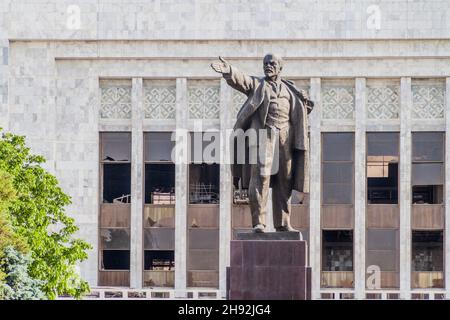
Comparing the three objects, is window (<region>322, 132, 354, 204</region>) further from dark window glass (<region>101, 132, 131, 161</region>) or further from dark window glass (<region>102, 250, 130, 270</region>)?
dark window glass (<region>102, 250, 130, 270</region>)

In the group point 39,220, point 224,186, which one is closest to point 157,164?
point 224,186

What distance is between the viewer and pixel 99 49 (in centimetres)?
4728

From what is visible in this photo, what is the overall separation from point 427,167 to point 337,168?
318cm

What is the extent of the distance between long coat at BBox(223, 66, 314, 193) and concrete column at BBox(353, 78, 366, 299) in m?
22.5

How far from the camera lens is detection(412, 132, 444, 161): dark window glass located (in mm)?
46875

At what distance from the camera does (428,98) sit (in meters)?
47.0

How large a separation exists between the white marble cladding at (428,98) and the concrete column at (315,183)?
3.44 meters

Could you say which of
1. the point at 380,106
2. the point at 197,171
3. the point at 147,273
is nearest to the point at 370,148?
the point at 380,106

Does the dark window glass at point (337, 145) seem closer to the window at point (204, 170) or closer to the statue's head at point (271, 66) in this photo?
the window at point (204, 170)

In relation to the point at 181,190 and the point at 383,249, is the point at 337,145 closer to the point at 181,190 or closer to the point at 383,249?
the point at 383,249

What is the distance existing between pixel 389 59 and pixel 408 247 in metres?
6.69
